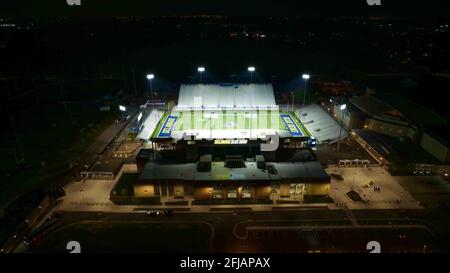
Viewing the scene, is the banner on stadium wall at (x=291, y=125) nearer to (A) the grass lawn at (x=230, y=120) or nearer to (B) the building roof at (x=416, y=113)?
(A) the grass lawn at (x=230, y=120)

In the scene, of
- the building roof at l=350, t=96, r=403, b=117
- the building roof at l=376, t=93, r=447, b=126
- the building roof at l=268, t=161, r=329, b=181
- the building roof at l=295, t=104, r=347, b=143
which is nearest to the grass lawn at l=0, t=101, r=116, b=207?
the building roof at l=268, t=161, r=329, b=181

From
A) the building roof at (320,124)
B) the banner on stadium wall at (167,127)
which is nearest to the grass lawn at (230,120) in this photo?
the banner on stadium wall at (167,127)

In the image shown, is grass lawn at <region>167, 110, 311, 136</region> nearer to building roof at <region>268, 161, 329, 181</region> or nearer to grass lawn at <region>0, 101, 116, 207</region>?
building roof at <region>268, 161, 329, 181</region>
